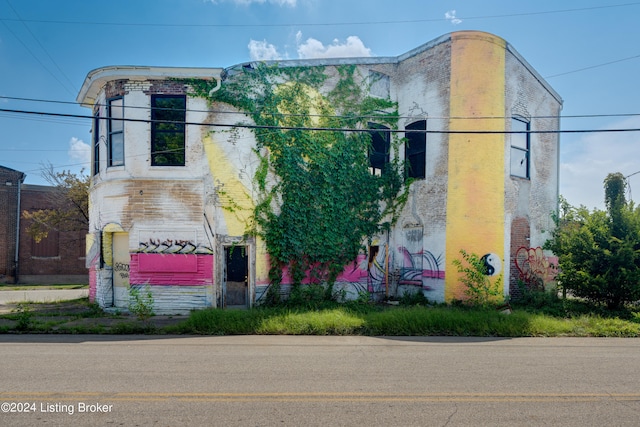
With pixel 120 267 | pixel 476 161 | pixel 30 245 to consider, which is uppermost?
pixel 476 161

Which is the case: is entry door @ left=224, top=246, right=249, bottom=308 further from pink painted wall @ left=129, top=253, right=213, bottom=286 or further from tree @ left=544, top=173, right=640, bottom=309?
tree @ left=544, top=173, right=640, bottom=309

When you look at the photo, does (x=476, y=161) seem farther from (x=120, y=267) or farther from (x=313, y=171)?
(x=120, y=267)

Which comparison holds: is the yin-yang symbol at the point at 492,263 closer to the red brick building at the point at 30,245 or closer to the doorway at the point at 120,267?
the doorway at the point at 120,267

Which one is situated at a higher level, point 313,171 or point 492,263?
point 313,171

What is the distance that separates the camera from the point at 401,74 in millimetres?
14531

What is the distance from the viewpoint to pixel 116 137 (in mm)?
12445

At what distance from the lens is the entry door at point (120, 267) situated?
12063 mm

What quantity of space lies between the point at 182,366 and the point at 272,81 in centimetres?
979

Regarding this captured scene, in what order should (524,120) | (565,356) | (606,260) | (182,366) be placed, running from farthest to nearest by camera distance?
(524,120) → (606,260) → (565,356) → (182,366)

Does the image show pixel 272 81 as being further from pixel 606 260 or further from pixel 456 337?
pixel 606 260

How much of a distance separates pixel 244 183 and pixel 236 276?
10.1ft

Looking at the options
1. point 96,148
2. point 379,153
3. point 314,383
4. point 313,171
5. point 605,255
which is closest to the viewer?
point 314,383

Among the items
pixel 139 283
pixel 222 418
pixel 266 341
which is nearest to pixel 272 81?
pixel 139 283

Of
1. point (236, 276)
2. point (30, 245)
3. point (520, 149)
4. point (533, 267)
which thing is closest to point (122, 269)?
point (236, 276)
